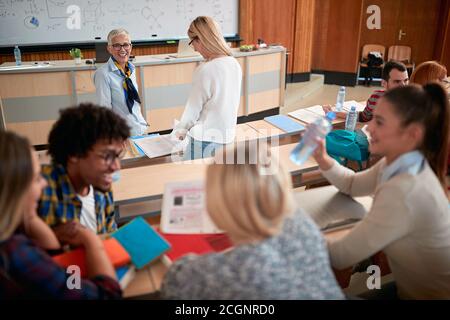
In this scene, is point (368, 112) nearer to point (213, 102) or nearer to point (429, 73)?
point (429, 73)

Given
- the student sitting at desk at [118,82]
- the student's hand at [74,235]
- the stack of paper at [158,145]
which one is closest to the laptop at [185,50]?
the student sitting at desk at [118,82]

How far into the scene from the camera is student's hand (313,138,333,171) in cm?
188

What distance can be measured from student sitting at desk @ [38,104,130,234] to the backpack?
157cm

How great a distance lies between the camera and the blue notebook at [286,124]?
3.24 meters

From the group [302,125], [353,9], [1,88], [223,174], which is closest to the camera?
[223,174]

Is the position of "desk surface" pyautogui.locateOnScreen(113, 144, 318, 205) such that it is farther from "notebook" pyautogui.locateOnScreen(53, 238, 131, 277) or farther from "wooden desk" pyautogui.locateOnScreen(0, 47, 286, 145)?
"wooden desk" pyautogui.locateOnScreen(0, 47, 286, 145)

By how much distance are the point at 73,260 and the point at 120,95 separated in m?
2.17

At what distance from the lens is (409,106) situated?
1.58 m

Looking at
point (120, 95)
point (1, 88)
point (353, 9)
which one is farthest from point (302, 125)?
point (353, 9)

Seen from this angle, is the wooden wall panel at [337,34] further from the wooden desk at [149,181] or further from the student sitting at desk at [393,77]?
the wooden desk at [149,181]

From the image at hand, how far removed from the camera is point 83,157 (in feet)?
5.41

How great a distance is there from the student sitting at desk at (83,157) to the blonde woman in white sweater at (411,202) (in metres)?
0.95

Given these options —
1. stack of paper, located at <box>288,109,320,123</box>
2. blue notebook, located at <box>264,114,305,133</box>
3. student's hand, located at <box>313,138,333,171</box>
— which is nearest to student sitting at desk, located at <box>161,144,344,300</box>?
student's hand, located at <box>313,138,333,171</box>
